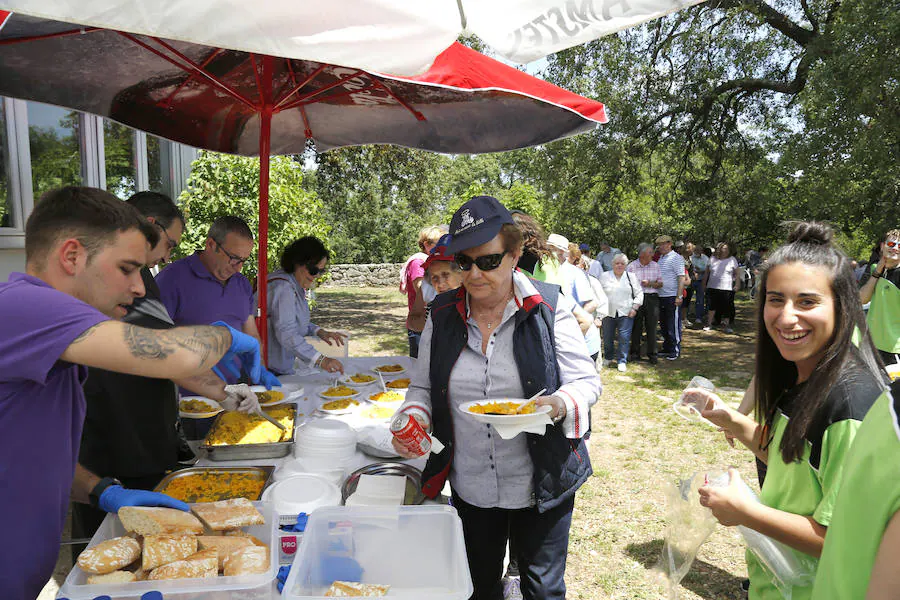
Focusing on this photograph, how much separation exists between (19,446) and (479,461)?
150 centimetres

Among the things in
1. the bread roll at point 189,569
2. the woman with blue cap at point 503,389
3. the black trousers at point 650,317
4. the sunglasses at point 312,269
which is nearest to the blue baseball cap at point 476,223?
the woman with blue cap at point 503,389

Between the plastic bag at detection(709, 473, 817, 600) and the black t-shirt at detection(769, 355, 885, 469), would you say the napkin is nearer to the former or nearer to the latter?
the plastic bag at detection(709, 473, 817, 600)

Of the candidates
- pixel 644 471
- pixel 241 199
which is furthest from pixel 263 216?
pixel 241 199

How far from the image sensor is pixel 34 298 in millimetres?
1308

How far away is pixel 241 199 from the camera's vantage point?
822 centimetres

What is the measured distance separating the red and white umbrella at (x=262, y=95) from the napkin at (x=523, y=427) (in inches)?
54.9

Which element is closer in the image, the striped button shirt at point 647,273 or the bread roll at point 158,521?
the bread roll at point 158,521

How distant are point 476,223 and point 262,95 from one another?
2.26 m

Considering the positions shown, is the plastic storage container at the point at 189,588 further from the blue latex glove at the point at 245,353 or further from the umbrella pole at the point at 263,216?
the umbrella pole at the point at 263,216

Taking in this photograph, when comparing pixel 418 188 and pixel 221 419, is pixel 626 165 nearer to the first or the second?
pixel 418 188

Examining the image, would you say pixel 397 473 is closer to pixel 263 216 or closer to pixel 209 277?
pixel 209 277

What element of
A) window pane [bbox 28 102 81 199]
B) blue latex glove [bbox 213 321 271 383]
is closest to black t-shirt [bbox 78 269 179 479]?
blue latex glove [bbox 213 321 271 383]

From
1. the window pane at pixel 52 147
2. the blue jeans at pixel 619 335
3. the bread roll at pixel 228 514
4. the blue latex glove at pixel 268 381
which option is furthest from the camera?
the blue jeans at pixel 619 335

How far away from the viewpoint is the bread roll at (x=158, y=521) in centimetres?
162
